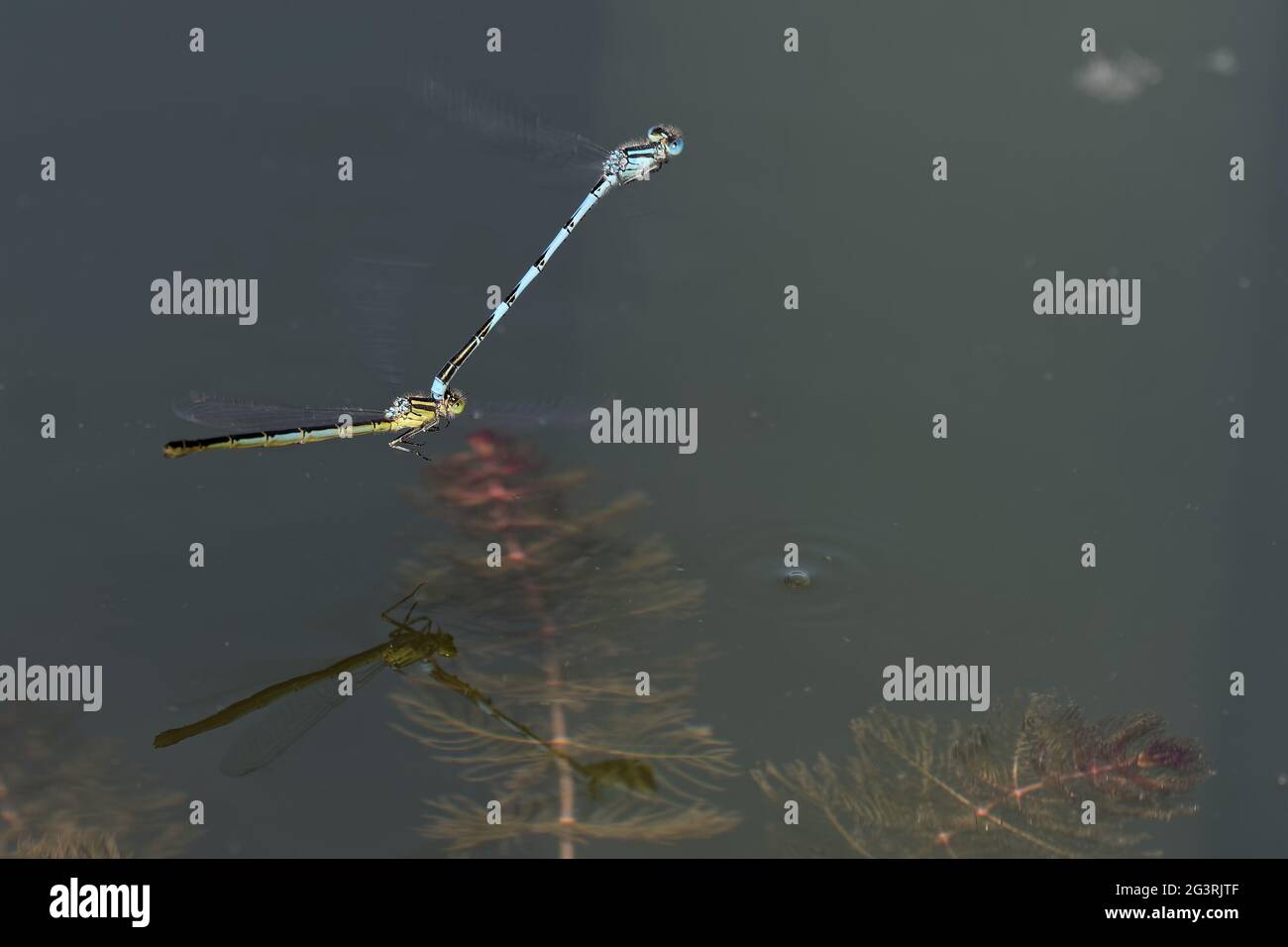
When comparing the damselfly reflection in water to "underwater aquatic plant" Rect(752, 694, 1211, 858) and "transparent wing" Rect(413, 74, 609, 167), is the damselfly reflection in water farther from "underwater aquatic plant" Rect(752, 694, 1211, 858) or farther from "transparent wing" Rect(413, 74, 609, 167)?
"transparent wing" Rect(413, 74, 609, 167)

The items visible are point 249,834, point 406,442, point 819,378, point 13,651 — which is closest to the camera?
point 249,834

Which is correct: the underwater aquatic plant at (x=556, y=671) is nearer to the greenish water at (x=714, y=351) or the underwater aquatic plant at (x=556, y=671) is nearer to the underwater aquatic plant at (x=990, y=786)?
the greenish water at (x=714, y=351)

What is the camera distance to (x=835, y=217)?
652 centimetres

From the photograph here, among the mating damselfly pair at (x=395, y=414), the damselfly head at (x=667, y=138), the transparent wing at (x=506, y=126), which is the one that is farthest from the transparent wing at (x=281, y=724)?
the damselfly head at (x=667, y=138)

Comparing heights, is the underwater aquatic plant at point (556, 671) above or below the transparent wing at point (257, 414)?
below

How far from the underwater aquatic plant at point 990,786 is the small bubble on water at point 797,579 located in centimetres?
81

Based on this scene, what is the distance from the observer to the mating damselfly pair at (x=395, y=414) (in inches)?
225

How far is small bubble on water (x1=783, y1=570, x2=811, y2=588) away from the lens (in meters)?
5.79

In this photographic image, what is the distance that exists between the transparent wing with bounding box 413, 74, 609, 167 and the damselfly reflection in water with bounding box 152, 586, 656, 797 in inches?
116

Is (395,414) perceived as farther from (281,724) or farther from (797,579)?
(797,579)

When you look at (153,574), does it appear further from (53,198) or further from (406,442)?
(53,198)

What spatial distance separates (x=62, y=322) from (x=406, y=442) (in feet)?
7.52

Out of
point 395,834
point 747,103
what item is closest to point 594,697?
point 395,834

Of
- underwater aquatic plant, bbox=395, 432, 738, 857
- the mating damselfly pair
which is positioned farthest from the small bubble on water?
the mating damselfly pair
